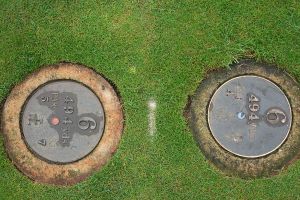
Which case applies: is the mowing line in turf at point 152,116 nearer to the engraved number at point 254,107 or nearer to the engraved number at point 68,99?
the engraved number at point 68,99

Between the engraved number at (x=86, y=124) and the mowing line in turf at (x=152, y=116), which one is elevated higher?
the mowing line in turf at (x=152, y=116)

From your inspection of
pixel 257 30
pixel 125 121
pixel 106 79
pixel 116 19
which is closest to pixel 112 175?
pixel 125 121

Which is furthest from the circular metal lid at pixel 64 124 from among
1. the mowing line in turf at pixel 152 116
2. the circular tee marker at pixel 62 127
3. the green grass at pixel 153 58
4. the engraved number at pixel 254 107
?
the engraved number at pixel 254 107

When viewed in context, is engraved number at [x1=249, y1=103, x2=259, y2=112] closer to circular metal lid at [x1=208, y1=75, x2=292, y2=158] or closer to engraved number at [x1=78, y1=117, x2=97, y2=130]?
circular metal lid at [x1=208, y1=75, x2=292, y2=158]

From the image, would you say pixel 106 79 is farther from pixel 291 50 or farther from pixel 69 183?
pixel 291 50

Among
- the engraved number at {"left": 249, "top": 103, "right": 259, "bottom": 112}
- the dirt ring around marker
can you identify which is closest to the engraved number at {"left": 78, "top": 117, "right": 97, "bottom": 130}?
the dirt ring around marker
